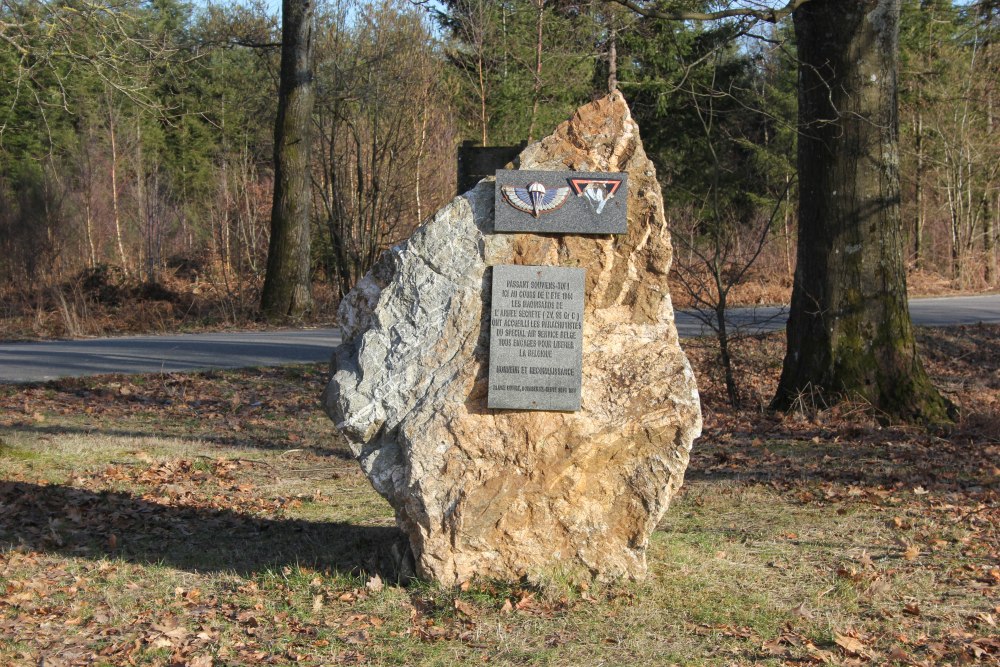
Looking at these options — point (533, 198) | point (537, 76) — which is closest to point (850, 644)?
point (533, 198)

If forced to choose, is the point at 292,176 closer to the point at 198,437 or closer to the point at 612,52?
the point at 612,52

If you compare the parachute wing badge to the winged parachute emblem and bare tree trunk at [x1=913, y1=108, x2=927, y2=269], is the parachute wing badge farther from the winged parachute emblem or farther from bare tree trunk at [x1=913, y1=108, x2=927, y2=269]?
bare tree trunk at [x1=913, y1=108, x2=927, y2=269]

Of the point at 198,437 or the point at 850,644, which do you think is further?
the point at 198,437

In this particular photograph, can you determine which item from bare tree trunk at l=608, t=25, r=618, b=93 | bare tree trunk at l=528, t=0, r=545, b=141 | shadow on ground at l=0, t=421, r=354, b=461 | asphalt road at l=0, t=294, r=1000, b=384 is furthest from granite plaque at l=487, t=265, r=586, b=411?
bare tree trunk at l=528, t=0, r=545, b=141

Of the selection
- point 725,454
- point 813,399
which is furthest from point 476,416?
point 813,399

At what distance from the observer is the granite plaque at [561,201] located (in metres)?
5.36

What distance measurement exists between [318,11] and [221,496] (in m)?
15.1

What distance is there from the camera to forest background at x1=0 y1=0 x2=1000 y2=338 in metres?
19.6

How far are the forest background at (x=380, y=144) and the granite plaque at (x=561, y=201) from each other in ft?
22.6

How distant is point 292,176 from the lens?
18.8 m

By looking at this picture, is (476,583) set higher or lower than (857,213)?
lower

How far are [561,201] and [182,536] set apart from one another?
3.54 metres

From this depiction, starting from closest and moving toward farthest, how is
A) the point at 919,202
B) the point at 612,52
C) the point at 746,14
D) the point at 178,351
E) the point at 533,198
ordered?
the point at 533,198, the point at 746,14, the point at 612,52, the point at 178,351, the point at 919,202

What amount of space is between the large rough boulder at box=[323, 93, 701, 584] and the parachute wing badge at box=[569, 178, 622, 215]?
0.17 meters
